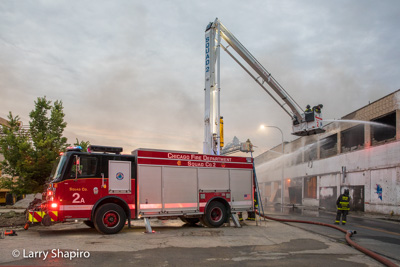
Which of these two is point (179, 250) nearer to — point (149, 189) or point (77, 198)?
point (149, 189)

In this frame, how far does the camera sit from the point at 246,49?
1655 centimetres

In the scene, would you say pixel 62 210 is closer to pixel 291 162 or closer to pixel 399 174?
pixel 399 174

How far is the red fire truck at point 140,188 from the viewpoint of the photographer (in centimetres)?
948

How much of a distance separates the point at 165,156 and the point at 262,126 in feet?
61.7

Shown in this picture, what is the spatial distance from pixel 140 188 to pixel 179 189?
1387 mm

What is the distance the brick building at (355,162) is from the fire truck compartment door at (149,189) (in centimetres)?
1830

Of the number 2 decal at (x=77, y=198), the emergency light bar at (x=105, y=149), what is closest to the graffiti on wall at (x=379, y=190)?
the emergency light bar at (x=105, y=149)

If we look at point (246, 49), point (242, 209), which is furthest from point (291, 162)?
point (242, 209)

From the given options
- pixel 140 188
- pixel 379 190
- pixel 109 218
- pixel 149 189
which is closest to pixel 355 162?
pixel 379 190

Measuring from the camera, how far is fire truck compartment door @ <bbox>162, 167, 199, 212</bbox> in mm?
10945

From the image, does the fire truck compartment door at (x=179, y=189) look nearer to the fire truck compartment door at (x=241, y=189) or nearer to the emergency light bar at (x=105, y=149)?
the emergency light bar at (x=105, y=149)

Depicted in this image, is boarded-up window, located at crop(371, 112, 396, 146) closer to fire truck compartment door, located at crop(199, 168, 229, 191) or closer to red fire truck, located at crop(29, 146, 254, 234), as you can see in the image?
red fire truck, located at crop(29, 146, 254, 234)

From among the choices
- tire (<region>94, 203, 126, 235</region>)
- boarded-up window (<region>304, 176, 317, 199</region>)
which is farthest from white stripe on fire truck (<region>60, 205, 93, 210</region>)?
boarded-up window (<region>304, 176, 317, 199</region>)

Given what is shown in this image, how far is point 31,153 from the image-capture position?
15852 mm
